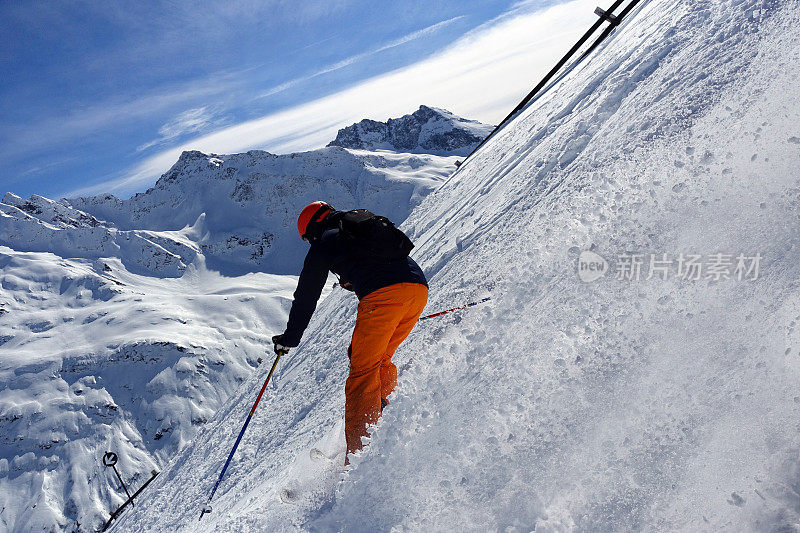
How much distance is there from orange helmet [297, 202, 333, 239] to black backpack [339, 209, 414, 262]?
1.22 feet

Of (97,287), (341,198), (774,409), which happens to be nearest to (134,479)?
(97,287)

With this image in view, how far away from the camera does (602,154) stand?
14.3 ft

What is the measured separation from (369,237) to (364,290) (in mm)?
428

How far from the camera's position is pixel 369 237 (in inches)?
140

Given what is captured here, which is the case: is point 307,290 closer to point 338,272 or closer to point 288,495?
point 338,272

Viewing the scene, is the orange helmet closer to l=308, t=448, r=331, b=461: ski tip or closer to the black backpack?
the black backpack

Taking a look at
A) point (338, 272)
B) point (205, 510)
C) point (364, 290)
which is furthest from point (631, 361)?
point (205, 510)

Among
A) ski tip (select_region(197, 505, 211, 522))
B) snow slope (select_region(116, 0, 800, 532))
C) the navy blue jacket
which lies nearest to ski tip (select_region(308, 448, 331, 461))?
snow slope (select_region(116, 0, 800, 532))

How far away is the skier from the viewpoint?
136 inches

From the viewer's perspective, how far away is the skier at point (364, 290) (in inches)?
136

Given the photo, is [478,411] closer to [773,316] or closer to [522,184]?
[773,316]

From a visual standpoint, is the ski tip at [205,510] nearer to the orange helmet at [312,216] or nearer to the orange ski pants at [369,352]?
the orange ski pants at [369,352]

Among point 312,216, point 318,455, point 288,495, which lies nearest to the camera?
point 288,495

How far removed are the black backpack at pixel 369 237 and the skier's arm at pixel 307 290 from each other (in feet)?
0.90
